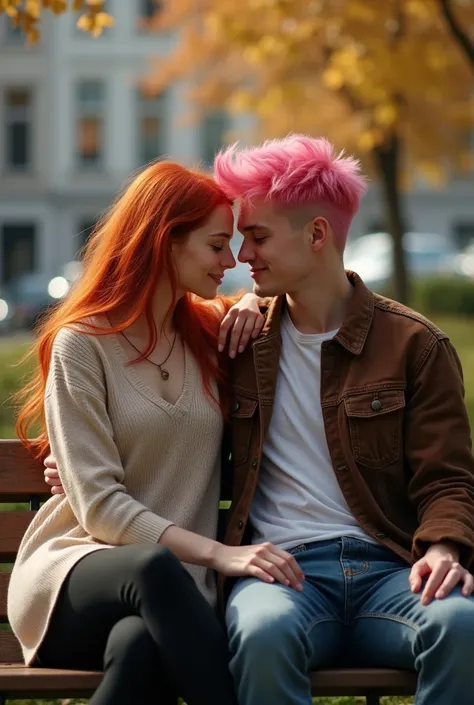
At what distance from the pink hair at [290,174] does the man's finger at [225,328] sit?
34cm

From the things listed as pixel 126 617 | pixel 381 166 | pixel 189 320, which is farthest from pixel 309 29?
pixel 126 617

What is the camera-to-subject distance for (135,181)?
378cm

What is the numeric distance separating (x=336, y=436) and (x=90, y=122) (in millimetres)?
34512

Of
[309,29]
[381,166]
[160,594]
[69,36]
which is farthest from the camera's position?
[69,36]

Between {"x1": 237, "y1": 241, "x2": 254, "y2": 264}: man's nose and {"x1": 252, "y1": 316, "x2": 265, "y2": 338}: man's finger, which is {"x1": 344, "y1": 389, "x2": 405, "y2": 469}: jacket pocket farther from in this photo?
{"x1": 237, "y1": 241, "x2": 254, "y2": 264}: man's nose

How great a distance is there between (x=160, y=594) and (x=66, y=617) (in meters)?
0.34

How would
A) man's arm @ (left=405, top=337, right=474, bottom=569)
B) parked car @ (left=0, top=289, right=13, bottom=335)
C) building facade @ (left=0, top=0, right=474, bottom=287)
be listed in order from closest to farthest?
man's arm @ (left=405, top=337, right=474, bottom=569) → parked car @ (left=0, top=289, right=13, bottom=335) → building facade @ (left=0, top=0, right=474, bottom=287)

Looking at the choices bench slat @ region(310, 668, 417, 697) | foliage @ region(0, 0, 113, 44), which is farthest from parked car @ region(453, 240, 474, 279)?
bench slat @ region(310, 668, 417, 697)

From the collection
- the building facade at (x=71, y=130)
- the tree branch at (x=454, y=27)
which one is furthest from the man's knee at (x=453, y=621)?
the building facade at (x=71, y=130)

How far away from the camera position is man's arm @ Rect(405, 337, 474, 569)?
3557 mm

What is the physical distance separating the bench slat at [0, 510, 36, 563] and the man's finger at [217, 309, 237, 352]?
707 mm

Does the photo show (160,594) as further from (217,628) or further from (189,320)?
(189,320)

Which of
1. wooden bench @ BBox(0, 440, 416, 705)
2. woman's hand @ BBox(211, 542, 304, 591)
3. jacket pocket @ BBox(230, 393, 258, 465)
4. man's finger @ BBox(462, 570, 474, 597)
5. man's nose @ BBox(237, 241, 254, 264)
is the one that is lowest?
wooden bench @ BBox(0, 440, 416, 705)

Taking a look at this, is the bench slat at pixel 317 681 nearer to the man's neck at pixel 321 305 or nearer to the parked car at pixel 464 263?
the man's neck at pixel 321 305
